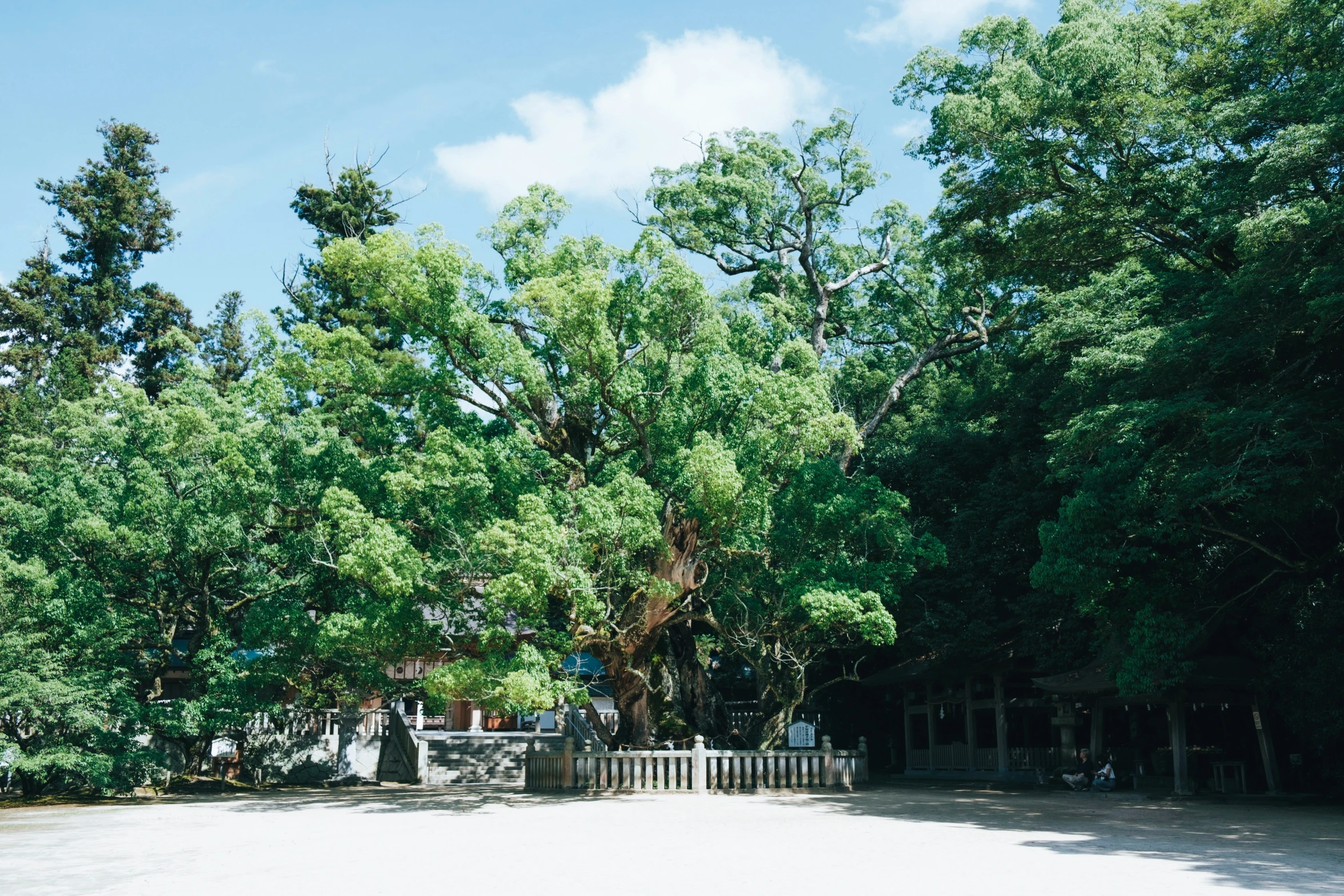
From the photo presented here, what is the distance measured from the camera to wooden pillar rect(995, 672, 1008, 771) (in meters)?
19.1

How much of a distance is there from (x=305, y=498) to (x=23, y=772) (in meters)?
6.19

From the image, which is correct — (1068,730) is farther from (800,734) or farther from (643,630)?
(643,630)

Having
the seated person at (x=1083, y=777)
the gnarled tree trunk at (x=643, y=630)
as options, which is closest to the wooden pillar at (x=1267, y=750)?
the seated person at (x=1083, y=777)

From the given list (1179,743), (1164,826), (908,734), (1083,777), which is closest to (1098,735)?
(1083,777)

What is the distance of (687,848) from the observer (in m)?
8.57

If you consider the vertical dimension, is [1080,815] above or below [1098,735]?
below

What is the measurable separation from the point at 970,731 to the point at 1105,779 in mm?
4233

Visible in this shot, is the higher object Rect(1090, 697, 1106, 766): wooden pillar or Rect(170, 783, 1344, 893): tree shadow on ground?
Rect(1090, 697, 1106, 766): wooden pillar

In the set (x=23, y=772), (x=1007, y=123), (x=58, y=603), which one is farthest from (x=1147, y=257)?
(x=23, y=772)

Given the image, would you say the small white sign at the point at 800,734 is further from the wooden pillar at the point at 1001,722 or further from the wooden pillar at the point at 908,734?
the wooden pillar at the point at 908,734

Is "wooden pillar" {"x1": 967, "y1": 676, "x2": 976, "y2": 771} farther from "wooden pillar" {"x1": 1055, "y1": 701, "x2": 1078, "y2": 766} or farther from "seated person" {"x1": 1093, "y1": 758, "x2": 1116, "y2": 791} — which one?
"seated person" {"x1": 1093, "y1": 758, "x2": 1116, "y2": 791}

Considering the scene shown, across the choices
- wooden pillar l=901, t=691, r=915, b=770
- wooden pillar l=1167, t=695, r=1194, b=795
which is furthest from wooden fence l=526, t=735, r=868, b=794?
wooden pillar l=901, t=691, r=915, b=770

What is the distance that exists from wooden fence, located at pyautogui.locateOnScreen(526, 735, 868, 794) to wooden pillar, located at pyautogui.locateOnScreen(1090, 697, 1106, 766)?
161 inches

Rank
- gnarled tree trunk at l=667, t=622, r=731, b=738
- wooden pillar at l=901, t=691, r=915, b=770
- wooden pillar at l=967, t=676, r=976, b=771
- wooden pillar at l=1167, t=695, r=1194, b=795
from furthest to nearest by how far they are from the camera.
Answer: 1. wooden pillar at l=901, t=691, r=915, b=770
2. wooden pillar at l=967, t=676, r=976, b=771
3. gnarled tree trunk at l=667, t=622, r=731, b=738
4. wooden pillar at l=1167, t=695, r=1194, b=795
